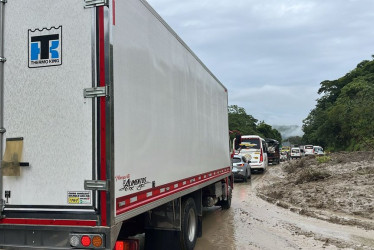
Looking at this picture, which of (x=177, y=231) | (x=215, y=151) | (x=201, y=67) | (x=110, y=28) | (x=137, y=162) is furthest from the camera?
(x=215, y=151)

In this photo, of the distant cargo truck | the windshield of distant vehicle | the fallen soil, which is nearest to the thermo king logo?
the fallen soil

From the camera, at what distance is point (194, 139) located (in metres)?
6.44

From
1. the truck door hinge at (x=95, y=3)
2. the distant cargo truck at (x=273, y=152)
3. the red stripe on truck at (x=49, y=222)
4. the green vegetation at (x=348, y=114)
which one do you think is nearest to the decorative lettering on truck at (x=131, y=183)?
the red stripe on truck at (x=49, y=222)

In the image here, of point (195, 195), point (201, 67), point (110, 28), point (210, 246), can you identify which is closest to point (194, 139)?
point (195, 195)

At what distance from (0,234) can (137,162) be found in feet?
5.00

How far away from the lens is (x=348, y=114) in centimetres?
4634

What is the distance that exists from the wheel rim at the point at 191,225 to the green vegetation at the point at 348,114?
33102mm

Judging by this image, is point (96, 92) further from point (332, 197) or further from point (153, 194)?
point (332, 197)

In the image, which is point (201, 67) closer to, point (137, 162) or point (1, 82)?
point (137, 162)

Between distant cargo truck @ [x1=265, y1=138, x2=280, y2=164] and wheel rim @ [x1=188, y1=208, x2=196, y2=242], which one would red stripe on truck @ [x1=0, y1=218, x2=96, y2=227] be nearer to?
wheel rim @ [x1=188, y1=208, x2=196, y2=242]

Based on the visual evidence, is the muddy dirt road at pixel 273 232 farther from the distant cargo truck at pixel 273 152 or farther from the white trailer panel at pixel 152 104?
the distant cargo truck at pixel 273 152

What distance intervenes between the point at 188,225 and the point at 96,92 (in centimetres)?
337

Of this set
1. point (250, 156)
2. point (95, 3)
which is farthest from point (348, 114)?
point (95, 3)

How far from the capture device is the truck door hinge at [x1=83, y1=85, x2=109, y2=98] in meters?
3.36
